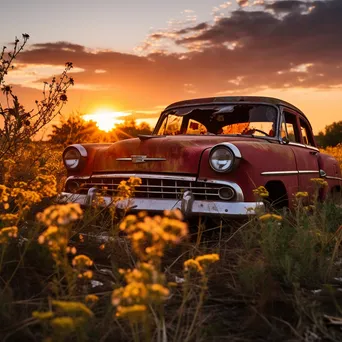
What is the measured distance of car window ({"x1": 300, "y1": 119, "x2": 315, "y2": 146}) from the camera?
22.4ft

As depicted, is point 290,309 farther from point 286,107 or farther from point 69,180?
point 286,107

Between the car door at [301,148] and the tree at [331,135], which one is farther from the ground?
the tree at [331,135]

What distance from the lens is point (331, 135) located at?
1585 inches

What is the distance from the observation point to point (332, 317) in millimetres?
2732

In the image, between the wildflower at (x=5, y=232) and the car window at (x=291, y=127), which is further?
the car window at (x=291, y=127)

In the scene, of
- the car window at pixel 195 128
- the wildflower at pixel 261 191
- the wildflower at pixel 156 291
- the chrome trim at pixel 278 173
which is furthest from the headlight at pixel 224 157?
the wildflower at pixel 156 291

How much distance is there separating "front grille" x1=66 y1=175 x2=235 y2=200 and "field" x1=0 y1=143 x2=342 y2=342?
47 cm

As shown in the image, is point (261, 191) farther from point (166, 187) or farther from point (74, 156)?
point (74, 156)

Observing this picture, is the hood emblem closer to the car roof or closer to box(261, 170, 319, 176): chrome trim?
box(261, 170, 319, 176): chrome trim

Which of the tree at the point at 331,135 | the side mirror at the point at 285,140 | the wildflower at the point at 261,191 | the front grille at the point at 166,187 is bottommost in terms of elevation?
the front grille at the point at 166,187

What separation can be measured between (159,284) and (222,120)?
14.7ft

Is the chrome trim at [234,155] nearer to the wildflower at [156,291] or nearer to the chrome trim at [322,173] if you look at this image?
the chrome trim at [322,173]

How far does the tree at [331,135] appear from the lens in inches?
1567

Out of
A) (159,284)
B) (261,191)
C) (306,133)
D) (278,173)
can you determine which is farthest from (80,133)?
(159,284)
